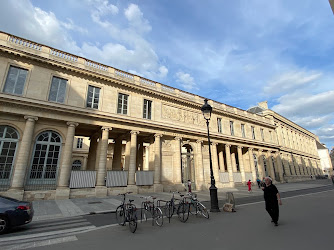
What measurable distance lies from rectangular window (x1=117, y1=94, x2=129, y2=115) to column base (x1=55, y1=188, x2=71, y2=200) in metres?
7.59

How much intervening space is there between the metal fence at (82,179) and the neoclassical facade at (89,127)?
0.23 ft

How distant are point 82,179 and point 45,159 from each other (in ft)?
10.3

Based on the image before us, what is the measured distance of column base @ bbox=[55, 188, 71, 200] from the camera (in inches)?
475

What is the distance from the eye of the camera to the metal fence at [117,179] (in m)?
14.6

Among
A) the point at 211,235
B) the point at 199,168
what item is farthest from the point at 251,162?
the point at 211,235

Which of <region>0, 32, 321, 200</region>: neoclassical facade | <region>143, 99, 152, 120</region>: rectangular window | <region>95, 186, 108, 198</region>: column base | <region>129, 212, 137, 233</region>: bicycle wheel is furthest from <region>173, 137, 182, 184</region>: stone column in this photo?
<region>129, 212, 137, 233</region>: bicycle wheel

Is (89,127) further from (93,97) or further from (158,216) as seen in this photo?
(158,216)

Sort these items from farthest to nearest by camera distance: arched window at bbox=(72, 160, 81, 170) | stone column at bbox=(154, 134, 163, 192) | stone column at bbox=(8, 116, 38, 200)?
arched window at bbox=(72, 160, 81, 170) < stone column at bbox=(154, 134, 163, 192) < stone column at bbox=(8, 116, 38, 200)

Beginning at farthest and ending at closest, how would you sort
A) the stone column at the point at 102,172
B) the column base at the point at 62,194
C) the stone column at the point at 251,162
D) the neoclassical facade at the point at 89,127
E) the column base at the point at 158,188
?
the stone column at the point at 251,162 < the column base at the point at 158,188 < the stone column at the point at 102,172 < the neoclassical facade at the point at 89,127 < the column base at the point at 62,194

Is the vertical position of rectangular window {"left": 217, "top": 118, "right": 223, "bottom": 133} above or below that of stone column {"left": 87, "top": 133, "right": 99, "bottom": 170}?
above

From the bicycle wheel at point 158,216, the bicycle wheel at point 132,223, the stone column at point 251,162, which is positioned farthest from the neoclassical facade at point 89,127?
the bicycle wheel at point 132,223

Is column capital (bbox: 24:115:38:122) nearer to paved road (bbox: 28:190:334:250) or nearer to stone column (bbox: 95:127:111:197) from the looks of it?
stone column (bbox: 95:127:111:197)

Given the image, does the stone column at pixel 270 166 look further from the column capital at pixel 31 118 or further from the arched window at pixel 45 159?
the column capital at pixel 31 118

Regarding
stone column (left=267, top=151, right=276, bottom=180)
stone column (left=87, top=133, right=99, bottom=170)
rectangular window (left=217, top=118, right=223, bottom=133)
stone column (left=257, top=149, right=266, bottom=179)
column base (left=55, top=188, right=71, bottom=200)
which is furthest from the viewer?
stone column (left=267, top=151, right=276, bottom=180)
